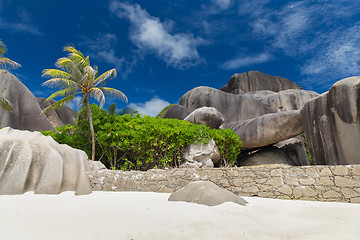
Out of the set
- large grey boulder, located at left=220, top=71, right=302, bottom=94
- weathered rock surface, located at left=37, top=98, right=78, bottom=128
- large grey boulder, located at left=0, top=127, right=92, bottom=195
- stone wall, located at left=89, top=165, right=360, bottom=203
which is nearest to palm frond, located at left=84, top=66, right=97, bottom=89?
large grey boulder, located at left=0, top=127, right=92, bottom=195

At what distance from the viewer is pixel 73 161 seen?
6613 mm

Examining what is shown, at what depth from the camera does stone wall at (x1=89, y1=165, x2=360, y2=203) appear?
5.62 metres

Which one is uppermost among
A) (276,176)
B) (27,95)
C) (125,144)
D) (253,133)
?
(27,95)

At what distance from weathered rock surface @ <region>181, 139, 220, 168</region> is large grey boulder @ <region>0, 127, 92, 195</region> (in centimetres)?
653

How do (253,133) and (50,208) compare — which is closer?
(50,208)

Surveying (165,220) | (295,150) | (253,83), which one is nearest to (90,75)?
(165,220)

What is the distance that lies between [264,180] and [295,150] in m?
12.5

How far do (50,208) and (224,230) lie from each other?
3.29m

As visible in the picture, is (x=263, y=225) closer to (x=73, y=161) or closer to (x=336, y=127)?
(x=73, y=161)

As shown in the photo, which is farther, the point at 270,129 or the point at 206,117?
the point at 206,117

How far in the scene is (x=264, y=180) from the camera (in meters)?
6.26

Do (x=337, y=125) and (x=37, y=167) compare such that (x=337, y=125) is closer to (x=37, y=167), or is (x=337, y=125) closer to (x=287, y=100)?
(x=37, y=167)

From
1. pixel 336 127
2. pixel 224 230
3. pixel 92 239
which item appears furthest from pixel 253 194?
pixel 336 127

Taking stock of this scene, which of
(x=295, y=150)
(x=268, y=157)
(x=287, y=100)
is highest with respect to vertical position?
(x=287, y=100)
